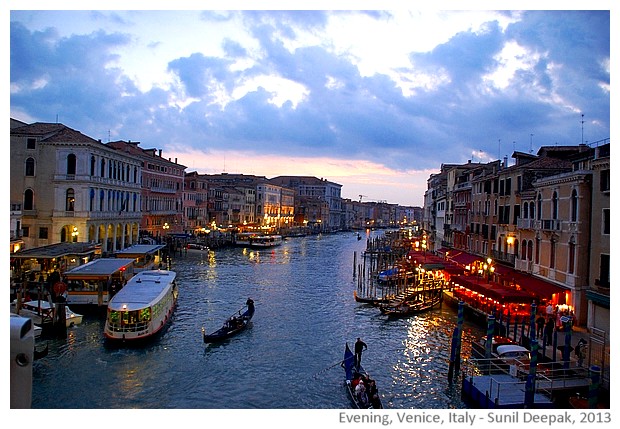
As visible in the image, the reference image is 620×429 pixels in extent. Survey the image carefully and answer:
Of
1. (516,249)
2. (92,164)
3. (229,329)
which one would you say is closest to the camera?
(229,329)

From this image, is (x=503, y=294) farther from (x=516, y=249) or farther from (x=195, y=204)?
(x=195, y=204)

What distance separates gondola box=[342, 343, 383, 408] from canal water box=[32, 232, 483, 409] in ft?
0.70

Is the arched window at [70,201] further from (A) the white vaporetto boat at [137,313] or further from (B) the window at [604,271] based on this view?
(B) the window at [604,271]

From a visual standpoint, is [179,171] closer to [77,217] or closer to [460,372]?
[77,217]

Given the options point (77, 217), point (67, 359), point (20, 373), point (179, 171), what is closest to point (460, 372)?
point (67, 359)

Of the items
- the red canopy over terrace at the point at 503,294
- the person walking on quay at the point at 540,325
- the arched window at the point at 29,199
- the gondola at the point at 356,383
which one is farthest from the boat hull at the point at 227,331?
the arched window at the point at 29,199

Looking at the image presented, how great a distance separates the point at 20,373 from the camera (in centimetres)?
410

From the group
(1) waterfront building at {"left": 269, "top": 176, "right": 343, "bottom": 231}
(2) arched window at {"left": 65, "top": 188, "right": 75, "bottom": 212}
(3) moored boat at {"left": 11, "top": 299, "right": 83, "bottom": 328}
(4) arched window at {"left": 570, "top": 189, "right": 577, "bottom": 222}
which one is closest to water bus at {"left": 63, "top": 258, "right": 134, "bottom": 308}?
(3) moored boat at {"left": 11, "top": 299, "right": 83, "bottom": 328}

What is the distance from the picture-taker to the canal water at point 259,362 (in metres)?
9.46

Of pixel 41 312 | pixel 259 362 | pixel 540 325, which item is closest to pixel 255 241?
pixel 41 312

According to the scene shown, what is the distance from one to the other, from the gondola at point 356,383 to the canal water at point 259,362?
0.21 m

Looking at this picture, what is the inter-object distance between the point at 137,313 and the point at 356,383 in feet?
18.3

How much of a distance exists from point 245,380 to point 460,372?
4.27 m

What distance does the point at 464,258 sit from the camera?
846 inches
